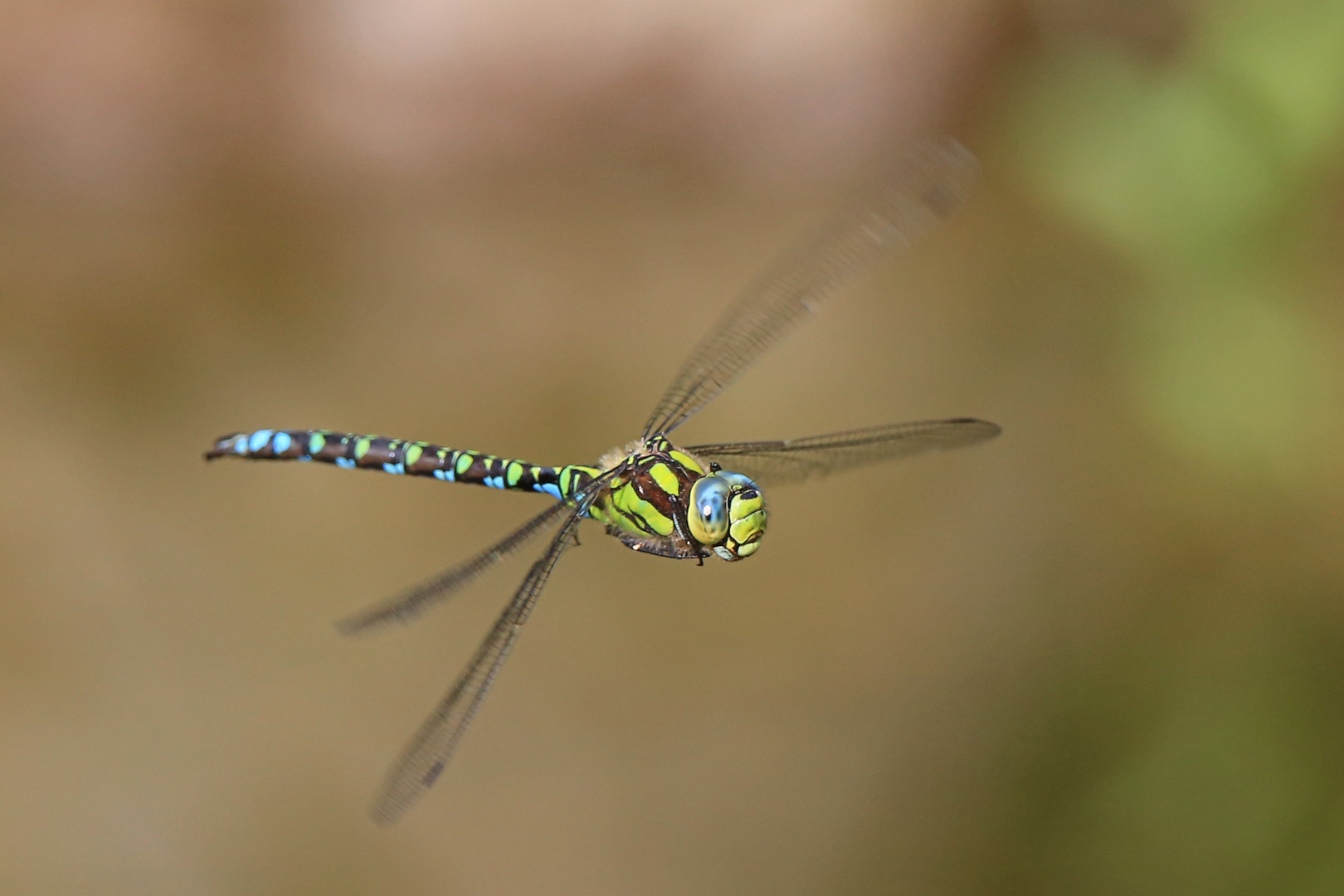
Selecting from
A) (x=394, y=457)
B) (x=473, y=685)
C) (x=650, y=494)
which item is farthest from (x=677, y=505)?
(x=394, y=457)

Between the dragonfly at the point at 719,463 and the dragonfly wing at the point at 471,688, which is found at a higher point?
the dragonfly at the point at 719,463

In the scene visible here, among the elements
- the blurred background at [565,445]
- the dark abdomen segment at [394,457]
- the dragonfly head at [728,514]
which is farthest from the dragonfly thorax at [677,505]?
the blurred background at [565,445]

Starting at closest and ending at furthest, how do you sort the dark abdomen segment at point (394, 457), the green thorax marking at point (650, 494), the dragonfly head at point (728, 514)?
the dragonfly head at point (728, 514) → the green thorax marking at point (650, 494) → the dark abdomen segment at point (394, 457)

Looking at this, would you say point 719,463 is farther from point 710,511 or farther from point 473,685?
point 473,685

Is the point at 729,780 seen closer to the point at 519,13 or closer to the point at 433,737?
the point at 433,737

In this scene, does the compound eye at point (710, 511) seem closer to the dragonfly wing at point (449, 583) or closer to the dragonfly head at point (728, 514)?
the dragonfly head at point (728, 514)

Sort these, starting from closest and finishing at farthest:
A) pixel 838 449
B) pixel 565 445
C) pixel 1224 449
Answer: pixel 838 449 < pixel 1224 449 < pixel 565 445

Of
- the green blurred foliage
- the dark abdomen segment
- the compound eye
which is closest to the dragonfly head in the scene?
the compound eye
